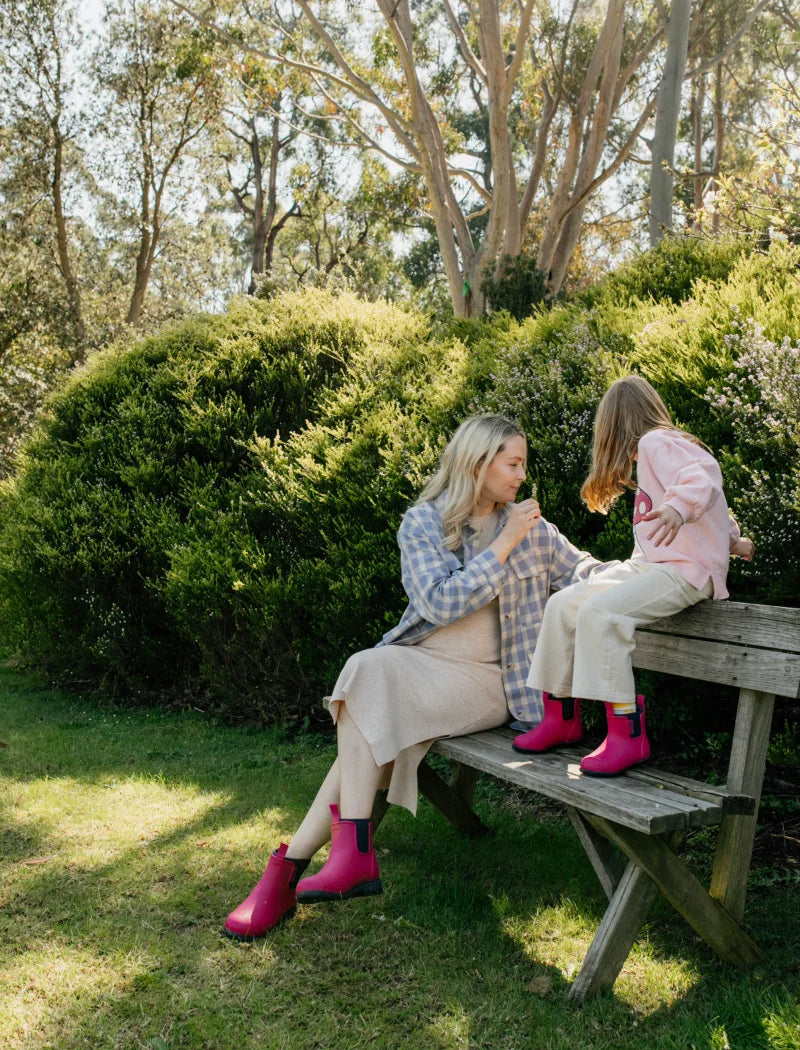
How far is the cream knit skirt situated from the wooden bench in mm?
248

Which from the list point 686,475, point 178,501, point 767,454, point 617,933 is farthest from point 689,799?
point 178,501

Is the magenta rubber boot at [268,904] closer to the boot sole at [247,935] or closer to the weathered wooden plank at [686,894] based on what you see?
the boot sole at [247,935]

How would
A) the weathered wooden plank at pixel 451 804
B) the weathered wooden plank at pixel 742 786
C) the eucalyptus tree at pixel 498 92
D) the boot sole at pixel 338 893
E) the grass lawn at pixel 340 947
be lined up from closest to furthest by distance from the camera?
1. the grass lawn at pixel 340 947
2. the weathered wooden plank at pixel 742 786
3. the boot sole at pixel 338 893
4. the weathered wooden plank at pixel 451 804
5. the eucalyptus tree at pixel 498 92

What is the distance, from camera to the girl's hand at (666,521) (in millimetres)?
2877

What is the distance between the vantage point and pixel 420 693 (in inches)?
134

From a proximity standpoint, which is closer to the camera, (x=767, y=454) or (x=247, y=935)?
(x=247, y=935)

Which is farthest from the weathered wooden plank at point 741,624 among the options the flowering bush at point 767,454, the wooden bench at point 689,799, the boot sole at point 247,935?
the boot sole at point 247,935

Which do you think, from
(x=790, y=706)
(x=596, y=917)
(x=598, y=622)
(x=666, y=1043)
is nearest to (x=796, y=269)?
(x=790, y=706)

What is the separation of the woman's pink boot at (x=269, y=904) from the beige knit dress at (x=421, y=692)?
1.42 ft

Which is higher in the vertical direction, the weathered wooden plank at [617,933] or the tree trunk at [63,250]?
the tree trunk at [63,250]

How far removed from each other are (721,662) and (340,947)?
1568 mm

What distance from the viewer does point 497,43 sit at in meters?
12.5

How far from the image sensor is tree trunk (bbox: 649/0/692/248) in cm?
1341

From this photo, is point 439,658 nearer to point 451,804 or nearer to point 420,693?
point 420,693
